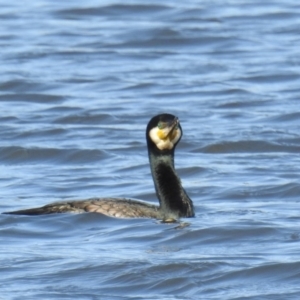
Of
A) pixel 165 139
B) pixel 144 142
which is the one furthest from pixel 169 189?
pixel 144 142

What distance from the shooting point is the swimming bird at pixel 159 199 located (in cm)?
1202

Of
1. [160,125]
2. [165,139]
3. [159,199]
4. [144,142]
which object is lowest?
[144,142]

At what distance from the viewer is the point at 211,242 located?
1124cm

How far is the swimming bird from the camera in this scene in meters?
12.0

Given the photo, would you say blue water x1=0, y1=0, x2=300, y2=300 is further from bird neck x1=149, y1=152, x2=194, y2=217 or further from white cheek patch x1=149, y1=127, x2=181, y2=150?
white cheek patch x1=149, y1=127, x2=181, y2=150

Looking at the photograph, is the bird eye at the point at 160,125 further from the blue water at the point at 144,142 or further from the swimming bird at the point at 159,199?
the blue water at the point at 144,142

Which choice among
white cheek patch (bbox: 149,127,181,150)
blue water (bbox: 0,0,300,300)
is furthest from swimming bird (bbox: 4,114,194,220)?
blue water (bbox: 0,0,300,300)

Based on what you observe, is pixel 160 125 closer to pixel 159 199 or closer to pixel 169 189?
pixel 169 189

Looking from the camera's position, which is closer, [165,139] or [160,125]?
[160,125]

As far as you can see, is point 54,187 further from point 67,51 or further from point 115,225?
point 67,51

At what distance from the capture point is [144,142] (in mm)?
16281

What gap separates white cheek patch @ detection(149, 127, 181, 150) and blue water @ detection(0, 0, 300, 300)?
0.66m

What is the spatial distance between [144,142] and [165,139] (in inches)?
163

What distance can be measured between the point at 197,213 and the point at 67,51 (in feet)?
34.6
